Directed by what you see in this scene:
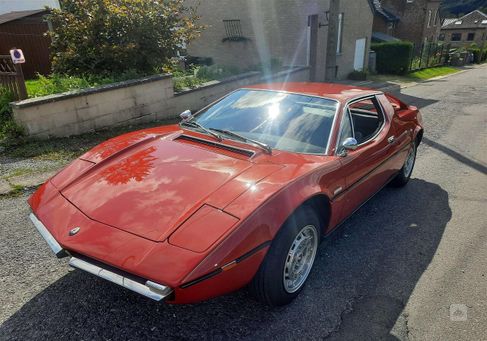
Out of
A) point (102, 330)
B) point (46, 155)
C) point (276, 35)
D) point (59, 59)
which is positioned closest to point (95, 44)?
point (59, 59)

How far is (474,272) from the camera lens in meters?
3.11

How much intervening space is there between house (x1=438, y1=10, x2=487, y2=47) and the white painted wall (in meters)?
56.2

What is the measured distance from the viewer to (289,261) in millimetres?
2520

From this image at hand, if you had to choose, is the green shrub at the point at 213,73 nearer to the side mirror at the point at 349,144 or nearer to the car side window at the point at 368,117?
the car side window at the point at 368,117

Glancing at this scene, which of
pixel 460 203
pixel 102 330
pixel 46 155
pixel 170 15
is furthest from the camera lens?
pixel 170 15

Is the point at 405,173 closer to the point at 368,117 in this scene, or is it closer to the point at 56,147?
the point at 368,117

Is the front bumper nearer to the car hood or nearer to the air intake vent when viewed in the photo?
the car hood

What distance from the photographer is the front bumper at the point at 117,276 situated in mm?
1868

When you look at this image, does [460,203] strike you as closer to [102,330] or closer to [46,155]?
[102,330]

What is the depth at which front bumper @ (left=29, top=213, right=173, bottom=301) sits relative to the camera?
1868 millimetres

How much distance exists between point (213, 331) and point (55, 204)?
4.55 feet

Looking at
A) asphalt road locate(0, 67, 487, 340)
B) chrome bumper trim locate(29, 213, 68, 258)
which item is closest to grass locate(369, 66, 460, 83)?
asphalt road locate(0, 67, 487, 340)

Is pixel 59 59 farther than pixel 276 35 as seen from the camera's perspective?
No

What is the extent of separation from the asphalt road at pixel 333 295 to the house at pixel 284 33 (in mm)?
10276
